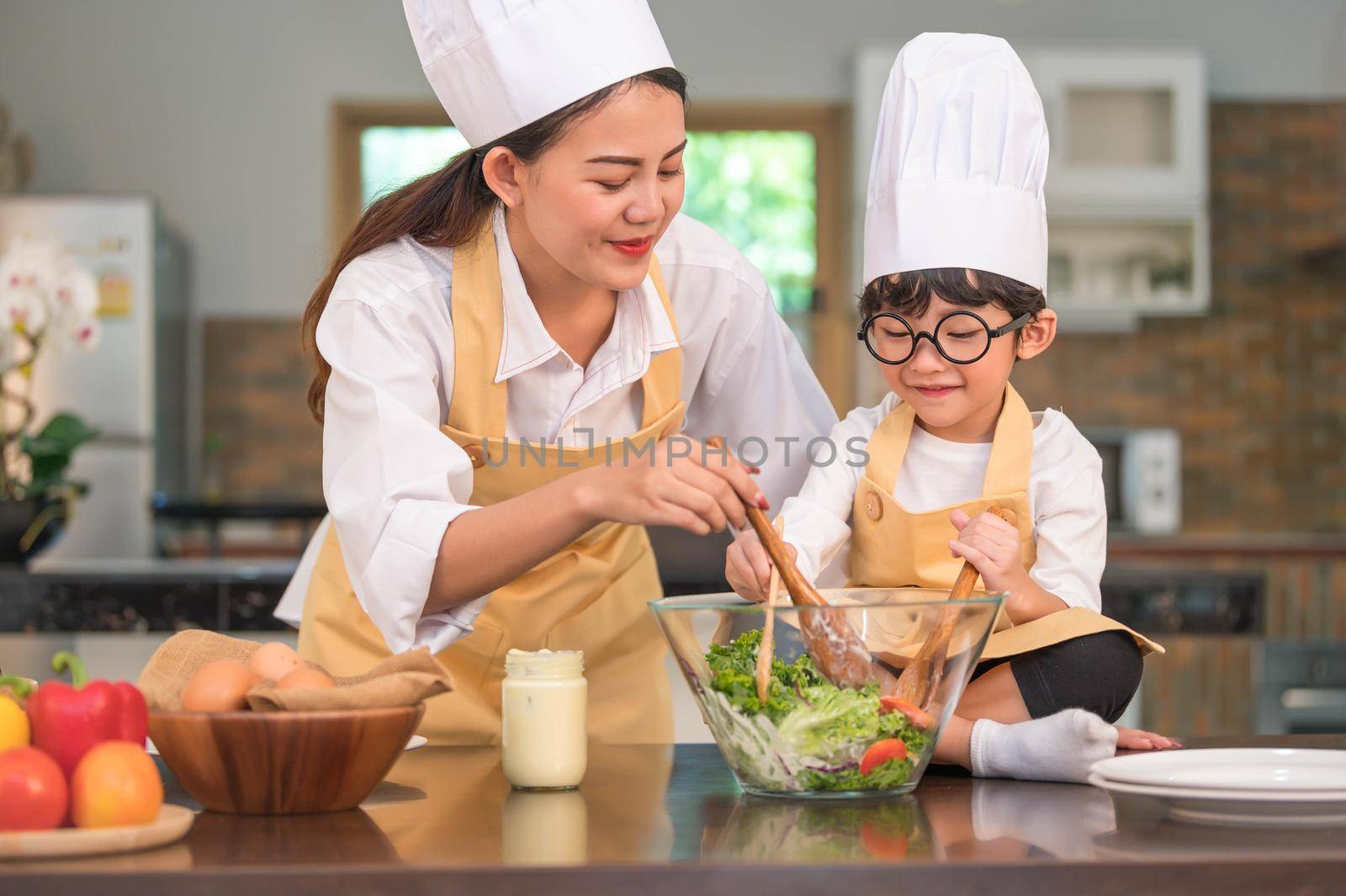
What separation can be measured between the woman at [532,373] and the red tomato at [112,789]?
400 mm

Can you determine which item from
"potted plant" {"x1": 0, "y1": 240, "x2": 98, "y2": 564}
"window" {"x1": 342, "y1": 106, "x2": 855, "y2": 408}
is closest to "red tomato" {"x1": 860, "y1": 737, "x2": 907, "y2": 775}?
"potted plant" {"x1": 0, "y1": 240, "x2": 98, "y2": 564}

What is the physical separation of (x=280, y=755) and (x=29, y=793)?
0.15 meters

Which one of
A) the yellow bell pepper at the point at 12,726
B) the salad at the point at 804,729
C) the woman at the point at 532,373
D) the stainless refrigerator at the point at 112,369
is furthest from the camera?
the stainless refrigerator at the point at 112,369

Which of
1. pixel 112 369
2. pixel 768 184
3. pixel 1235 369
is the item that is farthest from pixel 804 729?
pixel 1235 369

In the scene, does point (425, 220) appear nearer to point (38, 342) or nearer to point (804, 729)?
point (804, 729)

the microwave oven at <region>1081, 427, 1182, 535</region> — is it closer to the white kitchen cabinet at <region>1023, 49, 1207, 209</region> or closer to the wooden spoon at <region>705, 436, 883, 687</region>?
the white kitchen cabinet at <region>1023, 49, 1207, 209</region>

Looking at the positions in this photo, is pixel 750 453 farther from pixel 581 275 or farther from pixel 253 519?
pixel 253 519

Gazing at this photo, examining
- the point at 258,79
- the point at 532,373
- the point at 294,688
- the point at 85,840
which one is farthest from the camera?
the point at 258,79

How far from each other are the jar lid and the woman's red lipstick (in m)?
0.42

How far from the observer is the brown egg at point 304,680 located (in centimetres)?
92

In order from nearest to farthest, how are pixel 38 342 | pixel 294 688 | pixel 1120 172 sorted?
pixel 294 688
pixel 38 342
pixel 1120 172

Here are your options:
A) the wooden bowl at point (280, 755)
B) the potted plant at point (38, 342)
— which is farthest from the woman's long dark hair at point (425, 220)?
the potted plant at point (38, 342)

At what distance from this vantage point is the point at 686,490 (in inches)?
40.3

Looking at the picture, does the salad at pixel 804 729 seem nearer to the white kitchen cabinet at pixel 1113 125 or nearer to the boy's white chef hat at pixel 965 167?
the boy's white chef hat at pixel 965 167
